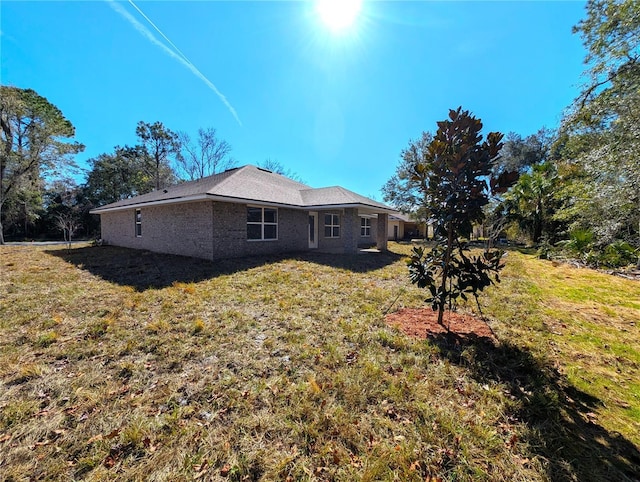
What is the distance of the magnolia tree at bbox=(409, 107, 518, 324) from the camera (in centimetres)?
394

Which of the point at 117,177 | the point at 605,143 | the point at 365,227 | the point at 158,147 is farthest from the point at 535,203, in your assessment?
the point at 117,177

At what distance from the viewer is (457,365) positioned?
335cm

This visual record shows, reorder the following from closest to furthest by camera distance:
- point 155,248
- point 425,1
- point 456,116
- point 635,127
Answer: point 456,116 < point 635,127 < point 425,1 < point 155,248

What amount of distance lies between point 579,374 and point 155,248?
15.6 m

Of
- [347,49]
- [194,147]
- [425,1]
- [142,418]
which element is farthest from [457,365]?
[194,147]

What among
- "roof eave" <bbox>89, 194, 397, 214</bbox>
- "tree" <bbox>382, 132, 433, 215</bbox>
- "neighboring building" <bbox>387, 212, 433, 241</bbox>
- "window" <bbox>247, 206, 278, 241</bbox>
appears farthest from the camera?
"neighboring building" <bbox>387, 212, 433, 241</bbox>

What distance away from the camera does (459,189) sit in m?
4.04

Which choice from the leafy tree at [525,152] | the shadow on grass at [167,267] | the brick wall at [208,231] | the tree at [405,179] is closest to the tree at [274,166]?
the tree at [405,179]

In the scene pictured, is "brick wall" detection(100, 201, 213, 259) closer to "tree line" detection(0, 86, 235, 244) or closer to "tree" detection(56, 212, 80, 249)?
"tree" detection(56, 212, 80, 249)

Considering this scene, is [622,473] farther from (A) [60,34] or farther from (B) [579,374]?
(A) [60,34]

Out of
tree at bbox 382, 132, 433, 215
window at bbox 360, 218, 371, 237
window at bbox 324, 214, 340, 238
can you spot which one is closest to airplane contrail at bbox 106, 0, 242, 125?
window at bbox 324, 214, 340, 238

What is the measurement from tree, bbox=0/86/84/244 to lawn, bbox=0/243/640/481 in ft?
70.4

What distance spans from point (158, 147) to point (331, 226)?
99.2 feet

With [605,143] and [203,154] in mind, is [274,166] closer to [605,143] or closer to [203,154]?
[203,154]
